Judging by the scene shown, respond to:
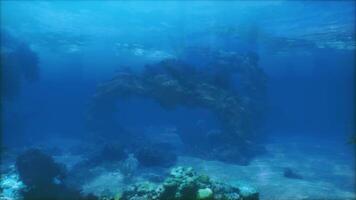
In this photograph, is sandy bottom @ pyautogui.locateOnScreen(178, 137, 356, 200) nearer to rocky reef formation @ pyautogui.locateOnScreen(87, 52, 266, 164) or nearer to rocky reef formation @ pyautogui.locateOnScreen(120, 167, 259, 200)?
rocky reef formation @ pyautogui.locateOnScreen(87, 52, 266, 164)

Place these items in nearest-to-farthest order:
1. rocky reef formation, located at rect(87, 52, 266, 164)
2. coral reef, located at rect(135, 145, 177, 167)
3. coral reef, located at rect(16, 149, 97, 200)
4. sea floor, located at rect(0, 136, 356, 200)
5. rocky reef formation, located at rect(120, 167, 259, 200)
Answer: rocky reef formation, located at rect(120, 167, 259, 200), coral reef, located at rect(16, 149, 97, 200), sea floor, located at rect(0, 136, 356, 200), coral reef, located at rect(135, 145, 177, 167), rocky reef formation, located at rect(87, 52, 266, 164)

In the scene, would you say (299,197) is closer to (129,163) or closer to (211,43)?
(129,163)

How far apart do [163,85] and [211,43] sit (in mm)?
19673

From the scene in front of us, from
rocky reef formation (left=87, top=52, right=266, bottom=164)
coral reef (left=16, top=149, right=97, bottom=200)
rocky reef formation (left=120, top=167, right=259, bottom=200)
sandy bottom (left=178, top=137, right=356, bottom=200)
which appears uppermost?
rocky reef formation (left=87, top=52, right=266, bottom=164)

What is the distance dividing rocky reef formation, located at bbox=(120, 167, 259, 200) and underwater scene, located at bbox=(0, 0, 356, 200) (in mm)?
31

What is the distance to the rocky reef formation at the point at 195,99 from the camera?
24641 millimetres

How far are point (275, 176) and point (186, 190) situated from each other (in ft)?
42.2

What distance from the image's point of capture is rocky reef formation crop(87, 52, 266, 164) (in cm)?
2464

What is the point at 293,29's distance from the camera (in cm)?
3606

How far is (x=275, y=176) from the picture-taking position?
801 inches

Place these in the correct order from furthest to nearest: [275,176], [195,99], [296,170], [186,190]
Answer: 1. [195,99]
2. [296,170]
3. [275,176]
4. [186,190]

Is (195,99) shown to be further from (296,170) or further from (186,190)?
(186,190)

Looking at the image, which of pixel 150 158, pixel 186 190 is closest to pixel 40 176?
pixel 150 158

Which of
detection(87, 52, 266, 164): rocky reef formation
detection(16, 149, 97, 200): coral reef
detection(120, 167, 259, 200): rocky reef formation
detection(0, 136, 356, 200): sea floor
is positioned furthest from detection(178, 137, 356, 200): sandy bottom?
detection(16, 149, 97, 200): coral reef
